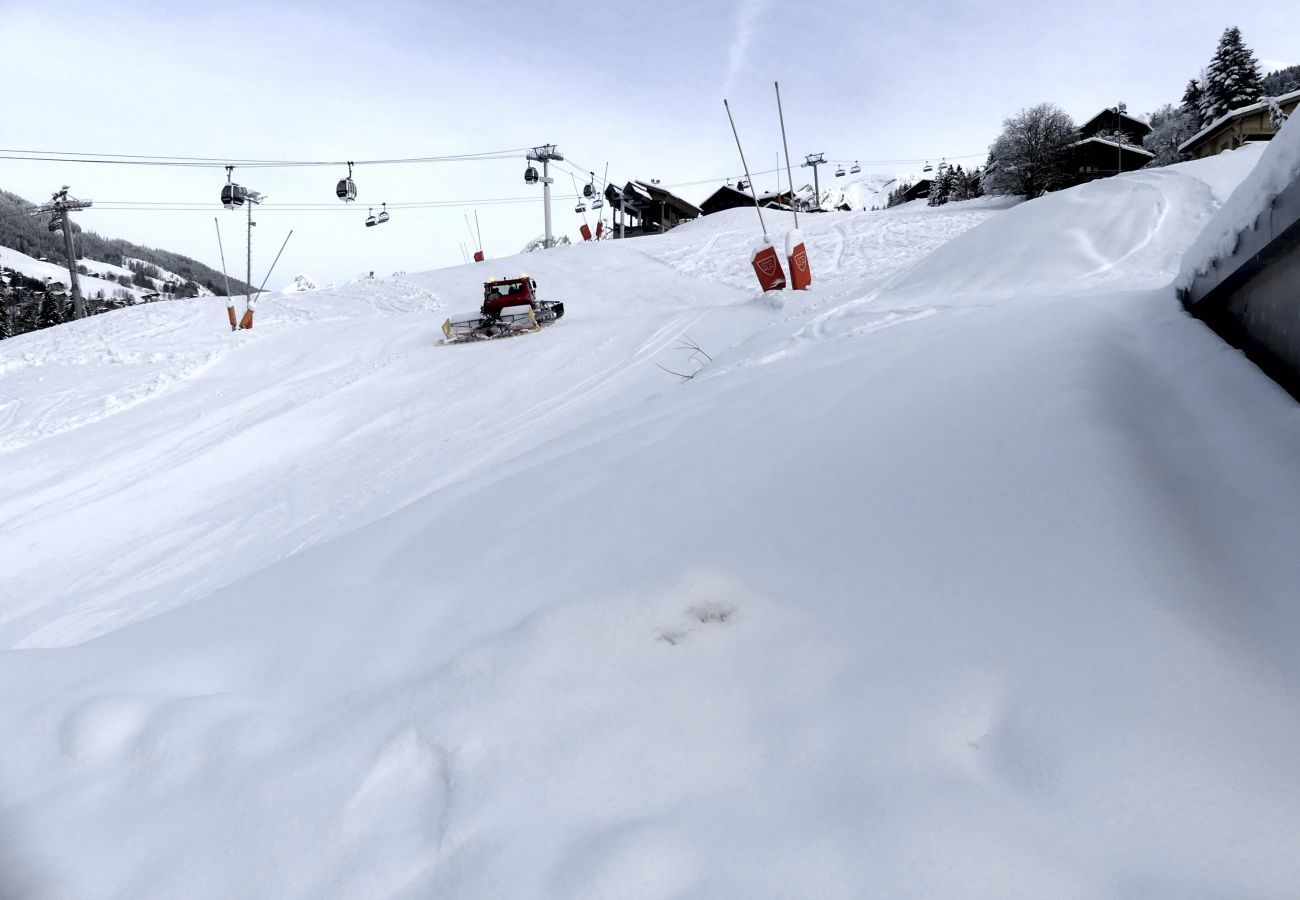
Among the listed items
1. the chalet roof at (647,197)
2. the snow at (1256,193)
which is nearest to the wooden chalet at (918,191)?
the chalet roof at (647,197)

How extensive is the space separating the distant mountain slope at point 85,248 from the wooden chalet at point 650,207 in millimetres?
104232

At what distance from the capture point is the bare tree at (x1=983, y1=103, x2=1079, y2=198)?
38094mm

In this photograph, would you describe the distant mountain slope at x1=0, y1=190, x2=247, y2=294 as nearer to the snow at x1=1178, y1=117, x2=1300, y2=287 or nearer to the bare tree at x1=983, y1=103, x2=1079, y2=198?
the bare tree at x1=983, y1=103, x2=1079, y2=198

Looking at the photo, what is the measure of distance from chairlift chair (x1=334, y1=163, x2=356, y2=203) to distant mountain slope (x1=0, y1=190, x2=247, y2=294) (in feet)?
403

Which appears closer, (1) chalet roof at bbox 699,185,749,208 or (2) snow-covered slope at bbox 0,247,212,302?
(1) chalet roof at bbox 699,185,749,208

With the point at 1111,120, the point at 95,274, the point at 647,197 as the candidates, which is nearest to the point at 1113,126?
the point at 1111,120

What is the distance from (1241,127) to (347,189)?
4081 centimetres

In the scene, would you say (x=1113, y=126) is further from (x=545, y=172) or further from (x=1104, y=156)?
(x=545, y=172)

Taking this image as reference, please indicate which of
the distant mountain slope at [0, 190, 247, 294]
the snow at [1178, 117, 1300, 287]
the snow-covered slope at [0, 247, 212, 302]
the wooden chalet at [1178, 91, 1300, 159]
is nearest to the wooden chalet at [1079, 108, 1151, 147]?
the wooden chalet at [1178, 91, 1300, 159]

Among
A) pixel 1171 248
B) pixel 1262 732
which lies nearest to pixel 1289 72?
pixel 1171 248

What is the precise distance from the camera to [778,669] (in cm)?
212

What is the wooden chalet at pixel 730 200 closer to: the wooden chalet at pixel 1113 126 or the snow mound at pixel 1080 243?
the wooden chalet at pixel 1113 126

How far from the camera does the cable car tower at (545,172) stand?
125 ft

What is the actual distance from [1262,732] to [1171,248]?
28.7 feet
